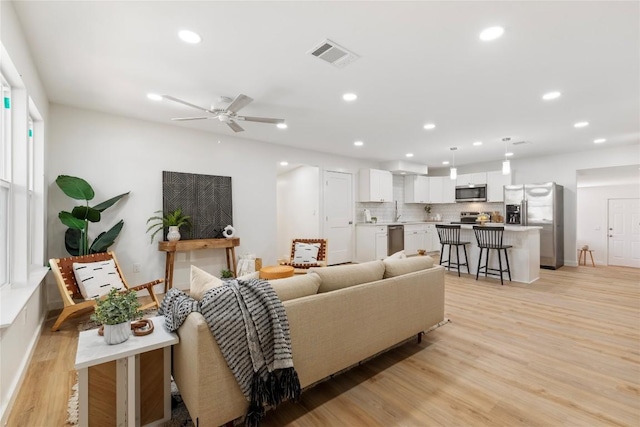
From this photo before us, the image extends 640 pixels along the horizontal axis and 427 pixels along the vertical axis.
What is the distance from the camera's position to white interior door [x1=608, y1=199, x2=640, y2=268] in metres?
7.07

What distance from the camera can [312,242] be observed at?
5.25 metres

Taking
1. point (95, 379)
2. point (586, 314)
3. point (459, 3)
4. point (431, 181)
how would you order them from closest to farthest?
point (95, 379) → point (459, 3) → point (586, 314) → point (431, 181)

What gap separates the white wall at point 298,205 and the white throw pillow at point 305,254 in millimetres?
1775

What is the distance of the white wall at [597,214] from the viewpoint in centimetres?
734

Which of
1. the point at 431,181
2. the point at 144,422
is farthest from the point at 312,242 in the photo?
the point at 431,181

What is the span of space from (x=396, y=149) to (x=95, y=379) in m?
6.14

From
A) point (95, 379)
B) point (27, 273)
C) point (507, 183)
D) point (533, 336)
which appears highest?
point (507, 183)

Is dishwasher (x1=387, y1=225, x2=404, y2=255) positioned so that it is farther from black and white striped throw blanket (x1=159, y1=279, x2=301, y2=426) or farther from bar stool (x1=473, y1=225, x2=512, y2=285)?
black and white striped throw blanket (x1=159, y1=279, x2=301, y2=426)

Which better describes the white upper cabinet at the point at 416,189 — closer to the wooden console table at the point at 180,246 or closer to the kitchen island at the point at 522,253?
the kitchen island at the point at 522,253

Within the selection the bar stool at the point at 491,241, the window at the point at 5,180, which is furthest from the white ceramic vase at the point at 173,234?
the bar stool at the point at 491,241

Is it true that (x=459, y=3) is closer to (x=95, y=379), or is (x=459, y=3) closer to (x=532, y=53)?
(x=532, y=53)

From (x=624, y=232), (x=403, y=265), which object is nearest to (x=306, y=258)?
(x=403, y=265)

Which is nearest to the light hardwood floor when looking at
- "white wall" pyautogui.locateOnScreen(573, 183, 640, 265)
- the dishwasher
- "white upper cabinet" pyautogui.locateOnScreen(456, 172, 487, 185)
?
the dishwasher

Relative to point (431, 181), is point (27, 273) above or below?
below
